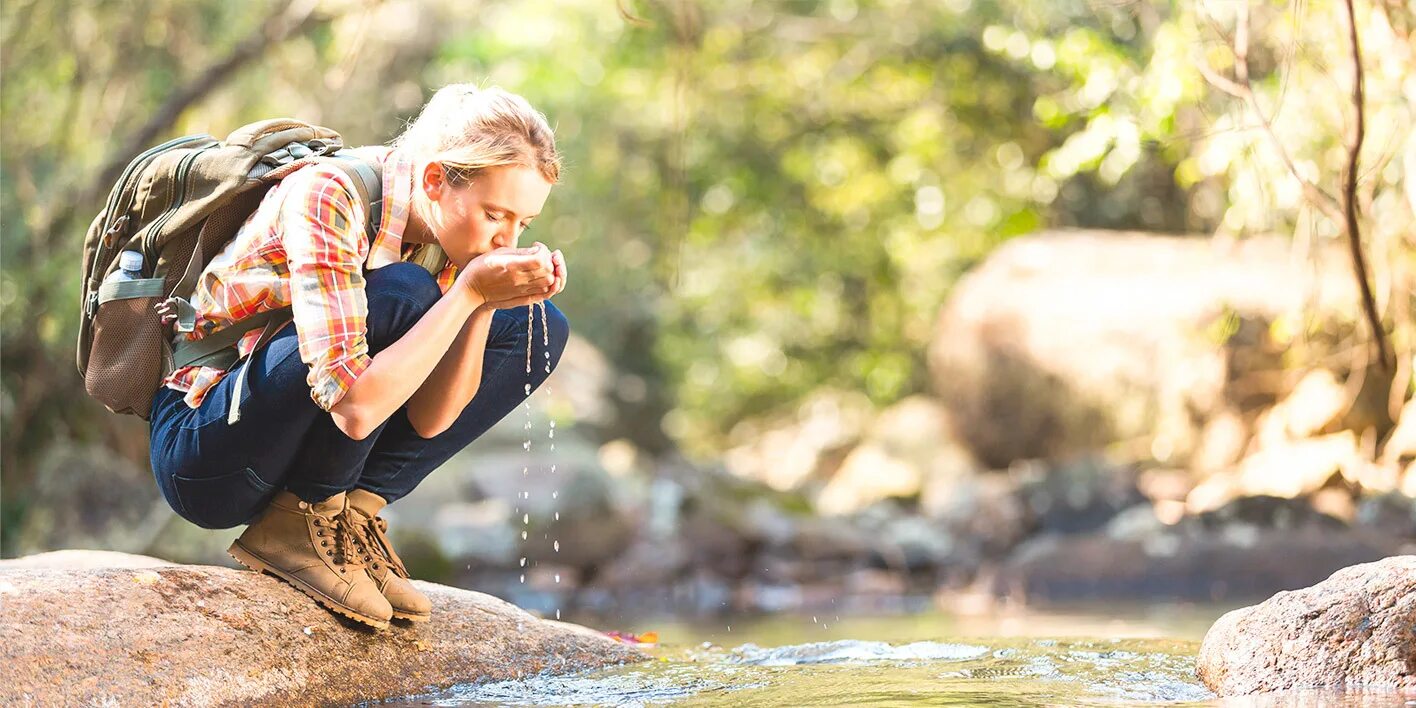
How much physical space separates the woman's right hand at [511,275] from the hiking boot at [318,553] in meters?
0.57

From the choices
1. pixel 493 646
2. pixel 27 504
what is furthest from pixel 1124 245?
pixel 493 646

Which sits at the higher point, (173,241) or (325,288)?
(173,241)

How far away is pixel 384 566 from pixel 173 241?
772 millimetres

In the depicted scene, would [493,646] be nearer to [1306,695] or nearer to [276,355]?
[276,355]

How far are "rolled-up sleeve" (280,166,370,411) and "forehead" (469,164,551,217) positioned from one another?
235 mm

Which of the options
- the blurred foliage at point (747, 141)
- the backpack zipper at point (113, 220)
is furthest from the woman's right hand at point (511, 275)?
the blurred foliage at point (747, 141)

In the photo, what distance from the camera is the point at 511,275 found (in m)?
2.54

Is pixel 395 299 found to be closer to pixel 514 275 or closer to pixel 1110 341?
pixel 514 275

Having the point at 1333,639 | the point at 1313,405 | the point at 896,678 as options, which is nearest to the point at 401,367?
the point at 896,678

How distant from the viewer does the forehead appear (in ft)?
8.46

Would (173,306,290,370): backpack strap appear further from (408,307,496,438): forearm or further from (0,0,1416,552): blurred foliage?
(0,0,1416,552): blurred foliage

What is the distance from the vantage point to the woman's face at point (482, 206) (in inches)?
102

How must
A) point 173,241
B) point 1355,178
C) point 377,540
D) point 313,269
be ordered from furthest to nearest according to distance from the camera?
1. point 1355,178
2. point 377,540
3. point 173,241
4. point 313,269

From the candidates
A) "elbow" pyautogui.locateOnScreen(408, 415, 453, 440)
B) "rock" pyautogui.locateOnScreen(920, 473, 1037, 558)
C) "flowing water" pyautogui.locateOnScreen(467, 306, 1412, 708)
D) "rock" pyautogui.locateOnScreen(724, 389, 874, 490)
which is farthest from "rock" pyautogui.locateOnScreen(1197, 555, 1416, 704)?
"rock" pyautogui.locateOnScreen(724, 389, 874, 490)
